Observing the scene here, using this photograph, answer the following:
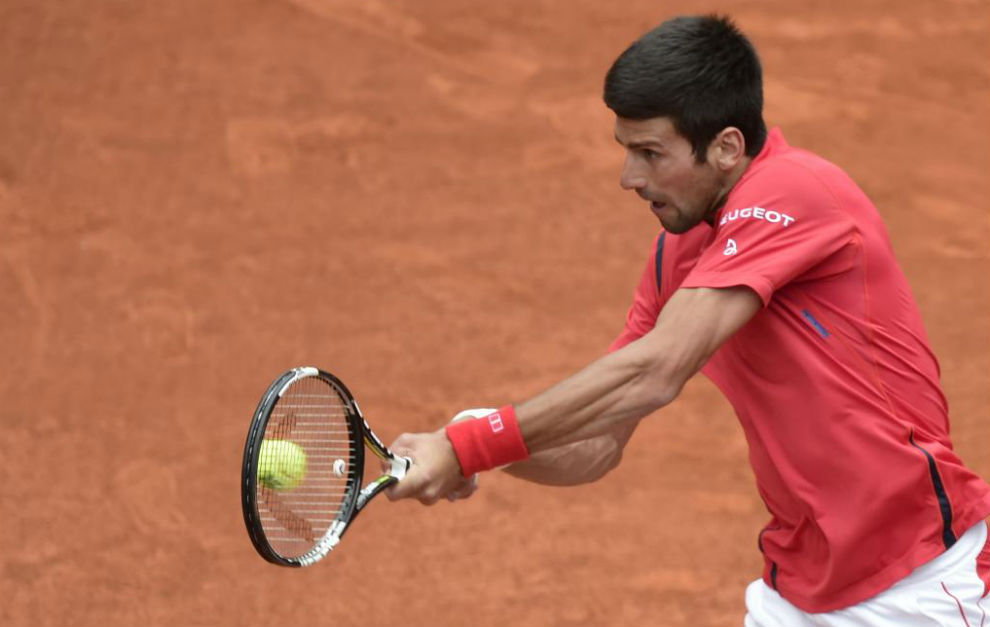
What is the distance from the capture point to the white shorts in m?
3.33

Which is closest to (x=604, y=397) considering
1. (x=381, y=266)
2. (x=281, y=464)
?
(x=281, y=464)

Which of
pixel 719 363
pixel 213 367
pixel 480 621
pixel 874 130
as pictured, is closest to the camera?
pixel 719 363

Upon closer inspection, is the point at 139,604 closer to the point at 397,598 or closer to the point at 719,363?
the point at 397,598

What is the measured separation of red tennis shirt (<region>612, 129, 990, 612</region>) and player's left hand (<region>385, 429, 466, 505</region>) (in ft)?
1.95

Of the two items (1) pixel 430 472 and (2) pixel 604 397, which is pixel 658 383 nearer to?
(2) pixel 604 397

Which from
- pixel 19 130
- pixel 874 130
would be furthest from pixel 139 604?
pixel 874 130

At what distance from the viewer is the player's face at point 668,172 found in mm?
3293

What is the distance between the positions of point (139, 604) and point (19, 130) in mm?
2668

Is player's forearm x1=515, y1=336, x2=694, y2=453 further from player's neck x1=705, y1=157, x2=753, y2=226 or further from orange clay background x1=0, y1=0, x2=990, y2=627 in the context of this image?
orange clay background x1=0, y1=0, x2=990, y2=627

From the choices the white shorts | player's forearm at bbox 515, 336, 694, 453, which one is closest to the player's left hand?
player's forearm at bbox 515, 336, 694, 453

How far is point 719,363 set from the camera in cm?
351

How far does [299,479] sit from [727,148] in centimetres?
120

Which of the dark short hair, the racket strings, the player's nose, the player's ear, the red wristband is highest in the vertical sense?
the dark short hair

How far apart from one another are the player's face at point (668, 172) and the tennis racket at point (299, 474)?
0.77 m
